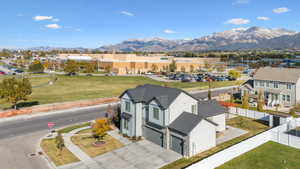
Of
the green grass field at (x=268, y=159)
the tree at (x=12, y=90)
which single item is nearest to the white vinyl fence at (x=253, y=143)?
the green grass field at (x=268, y=159)

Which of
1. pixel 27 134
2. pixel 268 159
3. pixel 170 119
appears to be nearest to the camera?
pixel 268 159

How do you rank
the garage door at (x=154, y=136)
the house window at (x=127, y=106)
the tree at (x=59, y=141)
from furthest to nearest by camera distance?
the house window at (x=127, y=106)
the garage door at (x=154, y=136)
the tree at (x=59, y=141)

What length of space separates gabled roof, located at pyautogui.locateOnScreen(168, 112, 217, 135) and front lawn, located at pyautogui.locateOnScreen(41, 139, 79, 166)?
37.8 feet

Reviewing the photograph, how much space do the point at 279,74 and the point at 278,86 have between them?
2.89 meters

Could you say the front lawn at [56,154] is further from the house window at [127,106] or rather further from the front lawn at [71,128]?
the house window at [127,106]

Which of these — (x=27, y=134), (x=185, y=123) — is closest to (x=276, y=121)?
(x=185, y=123)

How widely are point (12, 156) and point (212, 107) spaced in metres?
26.8

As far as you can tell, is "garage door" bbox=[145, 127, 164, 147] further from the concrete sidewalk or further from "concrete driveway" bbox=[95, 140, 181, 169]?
the concrete sidewalk

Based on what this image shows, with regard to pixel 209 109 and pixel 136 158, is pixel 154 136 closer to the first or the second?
pixel 136 158

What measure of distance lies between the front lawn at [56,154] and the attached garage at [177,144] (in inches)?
426

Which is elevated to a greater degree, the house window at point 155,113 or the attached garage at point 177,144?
the house window at point 155,113

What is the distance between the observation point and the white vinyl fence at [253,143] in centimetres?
1973

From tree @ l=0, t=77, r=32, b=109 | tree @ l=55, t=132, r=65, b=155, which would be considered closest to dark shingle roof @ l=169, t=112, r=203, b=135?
tree @ l=55, t=132, r=65, b=155

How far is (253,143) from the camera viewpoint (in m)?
24.8
